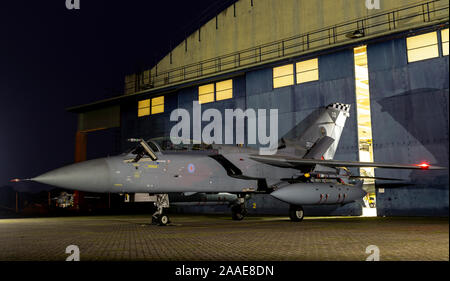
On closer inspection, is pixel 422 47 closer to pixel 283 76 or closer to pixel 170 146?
pixel 283 76

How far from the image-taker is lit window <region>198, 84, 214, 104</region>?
1133 inches

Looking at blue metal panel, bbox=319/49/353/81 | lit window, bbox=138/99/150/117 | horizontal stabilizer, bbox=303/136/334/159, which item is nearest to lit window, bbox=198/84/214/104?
lit window, bbox=138/99/150/117

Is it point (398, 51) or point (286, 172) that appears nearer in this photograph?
point (286, 172)

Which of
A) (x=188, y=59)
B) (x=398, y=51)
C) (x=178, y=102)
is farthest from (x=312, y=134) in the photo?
(x=188, y=59)

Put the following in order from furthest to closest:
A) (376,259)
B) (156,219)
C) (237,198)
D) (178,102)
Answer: (178,102) < (237,198) < (156,219) < (376,259)

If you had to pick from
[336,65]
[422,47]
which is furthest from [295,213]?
[422,47]

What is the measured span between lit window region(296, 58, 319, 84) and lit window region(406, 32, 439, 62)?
17.1 feet

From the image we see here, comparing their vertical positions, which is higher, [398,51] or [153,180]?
[398,51]

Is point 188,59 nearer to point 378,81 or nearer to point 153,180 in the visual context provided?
point 378,81

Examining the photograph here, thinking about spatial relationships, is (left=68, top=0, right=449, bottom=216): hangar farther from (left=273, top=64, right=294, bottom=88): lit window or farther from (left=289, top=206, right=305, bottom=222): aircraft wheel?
(left=289, top=206, right=305, bottom=222): aircraft wheel

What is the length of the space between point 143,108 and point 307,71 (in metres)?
15.3

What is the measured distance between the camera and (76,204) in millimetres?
36406
